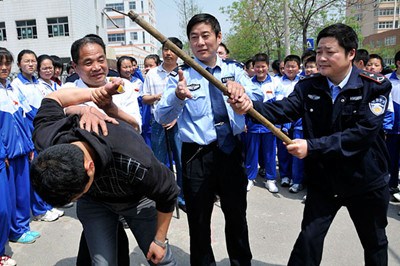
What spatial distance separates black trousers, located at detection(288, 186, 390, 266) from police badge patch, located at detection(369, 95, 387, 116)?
492 mm

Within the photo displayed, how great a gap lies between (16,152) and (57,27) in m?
24.9

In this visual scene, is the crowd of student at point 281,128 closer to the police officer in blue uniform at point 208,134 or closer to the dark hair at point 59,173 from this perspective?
the police officer in blue uniform at point 208,134

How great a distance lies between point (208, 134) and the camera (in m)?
2.32

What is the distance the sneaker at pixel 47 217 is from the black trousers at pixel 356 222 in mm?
2841

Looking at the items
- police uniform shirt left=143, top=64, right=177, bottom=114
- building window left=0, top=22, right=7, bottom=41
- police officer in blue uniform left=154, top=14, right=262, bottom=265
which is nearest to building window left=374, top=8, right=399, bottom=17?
building window left=0, top=22, right=7, bottom=41

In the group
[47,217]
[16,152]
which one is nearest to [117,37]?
[47,217]

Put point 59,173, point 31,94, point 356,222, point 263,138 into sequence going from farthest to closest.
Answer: point 263,138 → point 31,94 → point 356,222 → point 59,173

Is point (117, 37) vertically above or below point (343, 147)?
above

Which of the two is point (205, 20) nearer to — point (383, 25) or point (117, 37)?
point (117, 37)

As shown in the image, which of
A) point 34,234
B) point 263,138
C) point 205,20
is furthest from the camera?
point 263,138

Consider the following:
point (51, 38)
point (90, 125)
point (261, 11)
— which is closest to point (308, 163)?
point (90, 125)

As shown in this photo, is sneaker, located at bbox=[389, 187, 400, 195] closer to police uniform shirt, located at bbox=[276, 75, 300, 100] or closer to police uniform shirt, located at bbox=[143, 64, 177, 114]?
police uniform shirt, located at bbox=[276, 75, 300, 100]

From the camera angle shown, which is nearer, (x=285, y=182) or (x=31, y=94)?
(x=31, y=94)

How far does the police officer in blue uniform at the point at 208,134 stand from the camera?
2.31 metres
